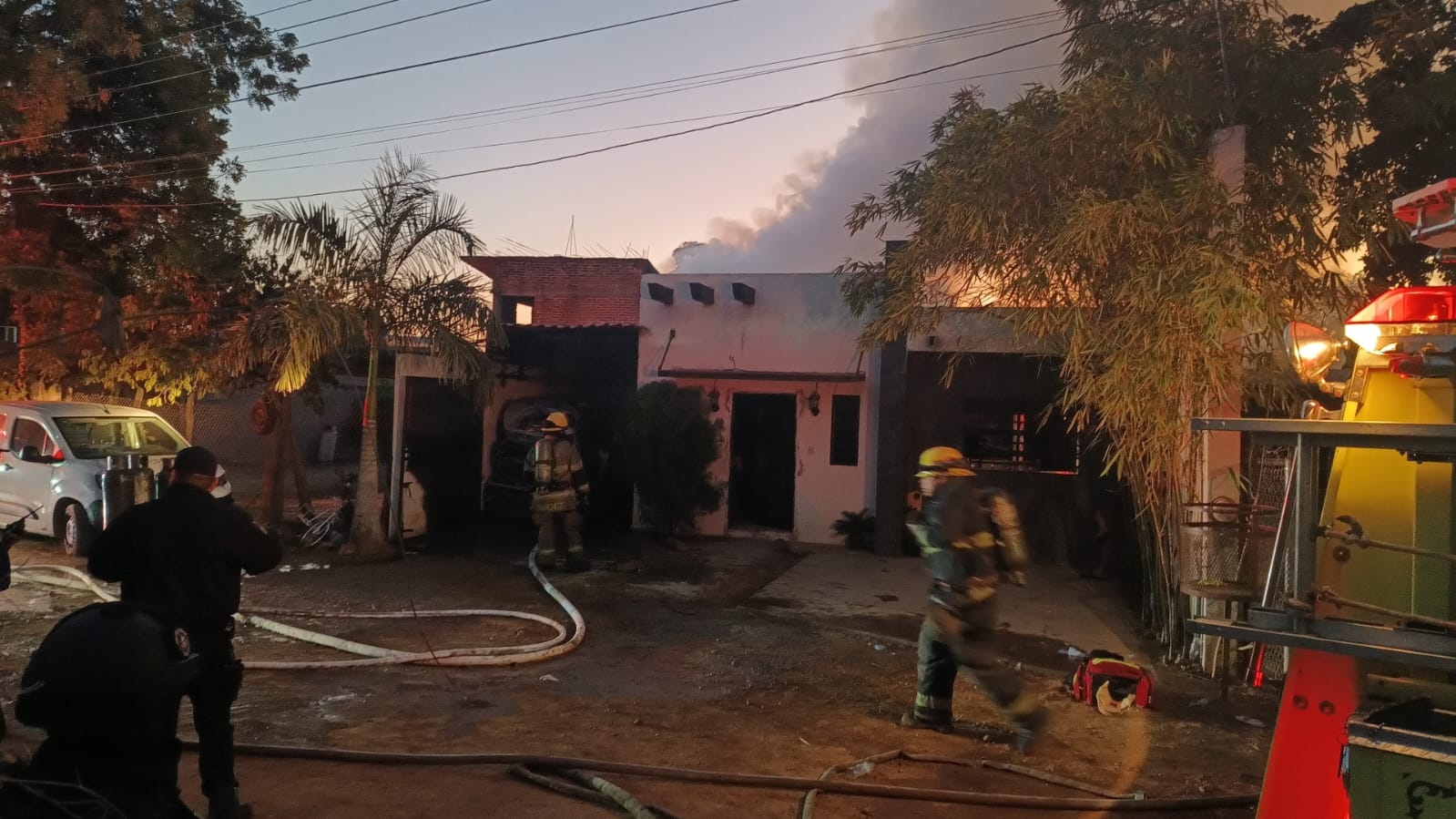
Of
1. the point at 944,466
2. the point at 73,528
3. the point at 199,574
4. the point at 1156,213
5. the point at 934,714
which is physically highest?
the point at 1156,213

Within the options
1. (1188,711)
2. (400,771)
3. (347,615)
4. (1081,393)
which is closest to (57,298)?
(347,615)

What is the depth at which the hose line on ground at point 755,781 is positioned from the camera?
4309mm

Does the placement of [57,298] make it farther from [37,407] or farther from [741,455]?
[741,455]

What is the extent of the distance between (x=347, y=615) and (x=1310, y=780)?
720cm

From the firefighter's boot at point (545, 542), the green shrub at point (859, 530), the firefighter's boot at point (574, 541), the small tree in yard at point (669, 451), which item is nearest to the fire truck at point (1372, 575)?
the firefighter's boot at point (574, 541)

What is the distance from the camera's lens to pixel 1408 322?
3254 millimetres

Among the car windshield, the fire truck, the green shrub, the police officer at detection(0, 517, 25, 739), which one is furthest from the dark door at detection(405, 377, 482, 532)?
the fire truck

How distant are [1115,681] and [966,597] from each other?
5.23 feet

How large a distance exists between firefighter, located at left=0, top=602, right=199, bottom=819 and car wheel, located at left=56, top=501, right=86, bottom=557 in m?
8.86

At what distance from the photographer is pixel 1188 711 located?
19.9 ft

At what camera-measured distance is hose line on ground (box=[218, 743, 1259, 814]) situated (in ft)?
14.1

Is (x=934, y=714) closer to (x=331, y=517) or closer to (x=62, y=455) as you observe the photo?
(x=331, y=517)

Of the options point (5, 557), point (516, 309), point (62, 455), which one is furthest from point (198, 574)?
point (516, 309)

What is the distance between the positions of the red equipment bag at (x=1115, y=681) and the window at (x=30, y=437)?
35.8ft
